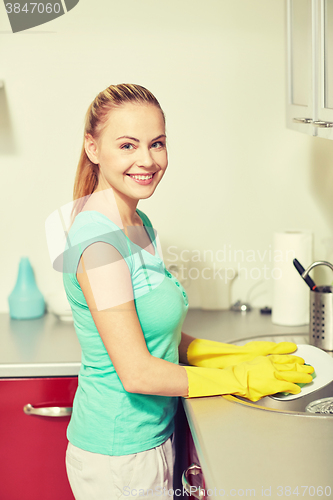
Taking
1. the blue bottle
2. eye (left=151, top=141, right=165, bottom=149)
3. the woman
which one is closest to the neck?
the woman

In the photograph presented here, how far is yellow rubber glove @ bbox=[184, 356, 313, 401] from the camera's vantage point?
0.95 m

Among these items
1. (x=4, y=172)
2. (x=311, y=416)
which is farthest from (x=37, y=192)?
(x=311, y=416)

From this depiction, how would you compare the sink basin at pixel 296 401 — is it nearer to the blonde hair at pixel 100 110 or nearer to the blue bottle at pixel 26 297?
the blonde hair at pixel 100 110

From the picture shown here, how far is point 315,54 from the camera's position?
1078 mm

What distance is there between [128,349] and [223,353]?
376 mm

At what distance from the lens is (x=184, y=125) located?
158cm

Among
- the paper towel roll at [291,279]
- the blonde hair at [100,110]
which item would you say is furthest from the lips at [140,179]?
the paper towel roll at [291,279]

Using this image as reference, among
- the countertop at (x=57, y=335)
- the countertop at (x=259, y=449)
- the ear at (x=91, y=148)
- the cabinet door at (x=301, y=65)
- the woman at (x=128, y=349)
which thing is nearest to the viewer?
the countertop at (x=259, y=449)

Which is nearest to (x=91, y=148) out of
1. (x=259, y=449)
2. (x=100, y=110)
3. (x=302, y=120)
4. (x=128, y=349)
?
(x=100, y=110)

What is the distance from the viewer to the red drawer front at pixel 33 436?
3.94ft

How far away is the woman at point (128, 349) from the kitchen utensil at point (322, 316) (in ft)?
0.84

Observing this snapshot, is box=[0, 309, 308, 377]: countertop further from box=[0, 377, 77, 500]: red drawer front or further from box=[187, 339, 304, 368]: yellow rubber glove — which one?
box=[187, 339, 304, 368]: yellow rubber glove

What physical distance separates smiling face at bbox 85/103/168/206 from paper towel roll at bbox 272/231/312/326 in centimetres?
63

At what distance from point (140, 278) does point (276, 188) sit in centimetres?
85
